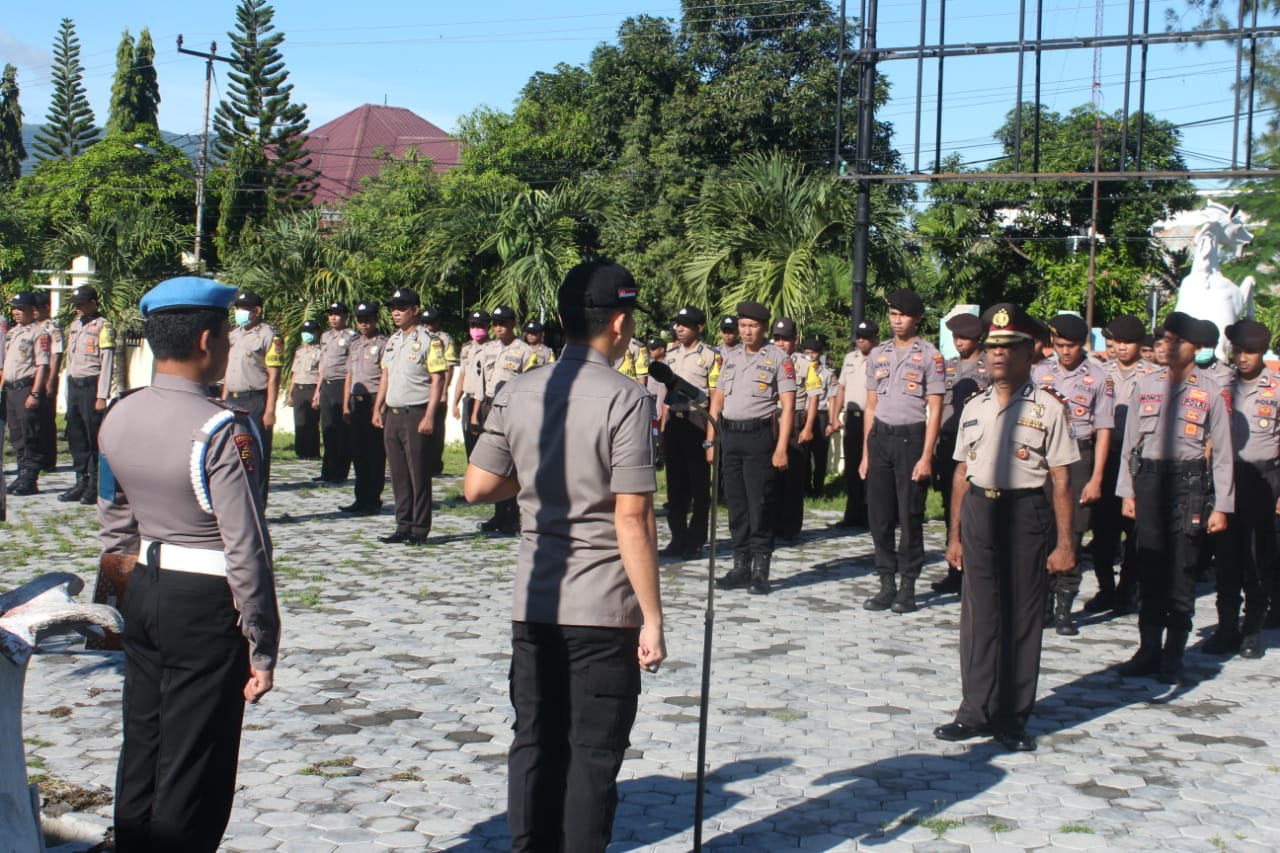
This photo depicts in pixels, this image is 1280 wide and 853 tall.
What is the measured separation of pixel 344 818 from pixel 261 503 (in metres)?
1.54

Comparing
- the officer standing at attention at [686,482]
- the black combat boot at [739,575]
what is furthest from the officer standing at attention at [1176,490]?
the officer standing at attention at [686,482]

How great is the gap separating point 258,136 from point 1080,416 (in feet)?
120

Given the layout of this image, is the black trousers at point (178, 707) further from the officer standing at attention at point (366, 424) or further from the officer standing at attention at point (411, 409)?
the officer standing at attention at point (366, 424)

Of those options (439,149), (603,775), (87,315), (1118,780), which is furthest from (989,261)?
(439,149)

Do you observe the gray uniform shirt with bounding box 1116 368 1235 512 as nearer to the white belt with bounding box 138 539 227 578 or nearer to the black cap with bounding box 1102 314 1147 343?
the black cap with bounding box 1102 314 1147 343

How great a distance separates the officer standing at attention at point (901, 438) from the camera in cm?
901

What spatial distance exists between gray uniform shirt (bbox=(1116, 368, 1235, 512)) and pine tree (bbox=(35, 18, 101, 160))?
50186 mm

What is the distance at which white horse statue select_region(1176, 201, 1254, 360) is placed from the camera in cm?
1510

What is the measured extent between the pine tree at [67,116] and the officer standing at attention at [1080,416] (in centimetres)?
4887

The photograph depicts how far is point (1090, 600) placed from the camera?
9641 mm

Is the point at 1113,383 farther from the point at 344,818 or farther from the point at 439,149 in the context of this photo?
the point at 439,149

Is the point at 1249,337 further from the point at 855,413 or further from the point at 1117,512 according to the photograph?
the point at 855,413

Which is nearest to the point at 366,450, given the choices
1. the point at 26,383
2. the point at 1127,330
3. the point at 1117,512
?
the point at 26,383

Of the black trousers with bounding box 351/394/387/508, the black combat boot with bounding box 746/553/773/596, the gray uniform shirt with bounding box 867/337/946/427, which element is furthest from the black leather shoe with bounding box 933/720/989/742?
the black trousers with bounding box 351/394/387/508
